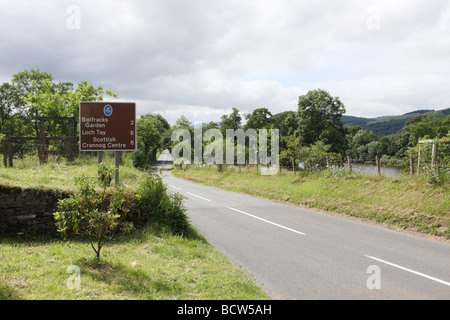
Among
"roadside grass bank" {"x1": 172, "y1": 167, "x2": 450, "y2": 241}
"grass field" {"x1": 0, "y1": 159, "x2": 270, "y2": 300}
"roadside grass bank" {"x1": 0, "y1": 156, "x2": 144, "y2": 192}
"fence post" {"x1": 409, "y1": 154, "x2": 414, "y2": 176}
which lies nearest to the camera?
"grass field" {"x1": 0, "y1": 159, "x2": 270, "y2": 300}

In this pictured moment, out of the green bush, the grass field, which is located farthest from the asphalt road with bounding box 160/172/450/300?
the green bush

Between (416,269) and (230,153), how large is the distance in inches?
1266

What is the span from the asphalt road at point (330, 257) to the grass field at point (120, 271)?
81cm

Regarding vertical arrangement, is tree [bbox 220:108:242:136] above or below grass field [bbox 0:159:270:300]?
above

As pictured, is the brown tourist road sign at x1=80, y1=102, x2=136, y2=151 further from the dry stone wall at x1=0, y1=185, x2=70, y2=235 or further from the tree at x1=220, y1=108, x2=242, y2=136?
the tree at x1=220, y1=108, x2=242, y2=136

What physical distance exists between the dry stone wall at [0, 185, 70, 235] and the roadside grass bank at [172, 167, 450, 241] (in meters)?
11.1

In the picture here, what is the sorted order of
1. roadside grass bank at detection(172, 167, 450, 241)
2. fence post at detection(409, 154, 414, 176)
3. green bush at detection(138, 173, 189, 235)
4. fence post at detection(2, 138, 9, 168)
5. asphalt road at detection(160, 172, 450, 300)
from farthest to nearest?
fence post at detection(409, 154, 414, 176) → fence post at detection(2, 138, 9, 168) → roadside grass bank at detection(172, 167, 450, 241) → green bush at detection(138, 173, 189, 235) → asphalt road at detection(160, 172, 450, 300)

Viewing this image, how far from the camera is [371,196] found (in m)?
13.9

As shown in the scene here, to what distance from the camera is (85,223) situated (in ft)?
25.1

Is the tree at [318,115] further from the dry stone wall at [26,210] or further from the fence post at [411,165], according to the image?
the dry stone wall at [26,210]
